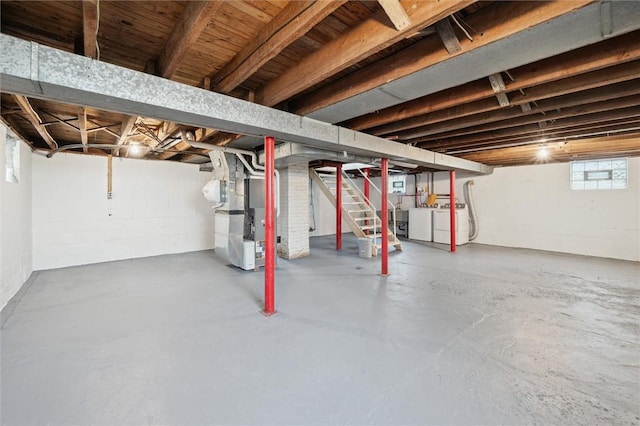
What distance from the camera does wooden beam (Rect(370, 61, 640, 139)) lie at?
7.02 ft

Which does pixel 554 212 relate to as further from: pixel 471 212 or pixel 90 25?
pixel 90 25

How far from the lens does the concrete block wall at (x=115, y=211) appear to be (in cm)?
482

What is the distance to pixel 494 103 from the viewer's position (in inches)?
111

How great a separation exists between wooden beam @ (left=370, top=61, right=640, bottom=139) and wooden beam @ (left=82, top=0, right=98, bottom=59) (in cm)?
310

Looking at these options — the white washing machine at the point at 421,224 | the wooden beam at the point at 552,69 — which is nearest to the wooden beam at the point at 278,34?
the wooden beam at the point at 552,69

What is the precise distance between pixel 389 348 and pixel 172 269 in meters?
4.03

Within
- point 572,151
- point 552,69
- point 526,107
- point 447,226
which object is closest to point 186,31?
point 552,69

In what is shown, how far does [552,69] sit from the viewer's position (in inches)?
83.7

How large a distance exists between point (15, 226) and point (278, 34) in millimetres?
4336

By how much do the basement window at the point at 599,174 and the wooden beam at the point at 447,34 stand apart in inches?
256

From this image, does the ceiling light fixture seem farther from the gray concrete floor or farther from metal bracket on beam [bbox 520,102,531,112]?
metal bracket on beam [bbox 520,102,531,112]

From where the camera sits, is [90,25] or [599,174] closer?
[90,25]

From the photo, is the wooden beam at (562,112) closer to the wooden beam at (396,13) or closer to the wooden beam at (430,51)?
the wooden beam at (430,51)

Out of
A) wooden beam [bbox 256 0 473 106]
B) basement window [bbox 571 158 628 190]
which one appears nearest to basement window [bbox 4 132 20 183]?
wooden beam [bbox 256 0 473 106]
